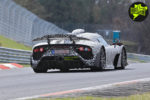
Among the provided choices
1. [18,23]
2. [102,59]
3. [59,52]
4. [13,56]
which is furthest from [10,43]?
[59,52]

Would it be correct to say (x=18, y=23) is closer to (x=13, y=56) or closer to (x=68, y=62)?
(x=13, y=56)

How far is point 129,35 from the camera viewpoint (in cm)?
6888

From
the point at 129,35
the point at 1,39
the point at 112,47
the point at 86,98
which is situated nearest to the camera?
the point at 86,98

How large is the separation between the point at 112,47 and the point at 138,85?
6.07 meters

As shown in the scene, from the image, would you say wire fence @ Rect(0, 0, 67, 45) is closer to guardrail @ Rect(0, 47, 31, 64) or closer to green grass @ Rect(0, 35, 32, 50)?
green grass @ Rect(0, 35, 32, 50)

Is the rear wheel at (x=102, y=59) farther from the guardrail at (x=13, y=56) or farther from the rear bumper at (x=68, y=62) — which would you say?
the guardrail at (x=13, y=56)

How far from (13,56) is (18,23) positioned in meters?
13.7

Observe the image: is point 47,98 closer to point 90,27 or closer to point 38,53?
point 38,53

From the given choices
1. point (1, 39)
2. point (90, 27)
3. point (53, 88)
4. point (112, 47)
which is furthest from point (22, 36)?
point (53, 88)

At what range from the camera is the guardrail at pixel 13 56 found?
21469 mm

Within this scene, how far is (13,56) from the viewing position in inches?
869

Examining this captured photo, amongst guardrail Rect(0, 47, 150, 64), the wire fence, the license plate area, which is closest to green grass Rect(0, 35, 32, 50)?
the wire fence

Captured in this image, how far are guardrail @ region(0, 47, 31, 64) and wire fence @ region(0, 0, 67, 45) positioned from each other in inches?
339

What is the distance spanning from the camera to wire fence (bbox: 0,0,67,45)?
32.9 metres
